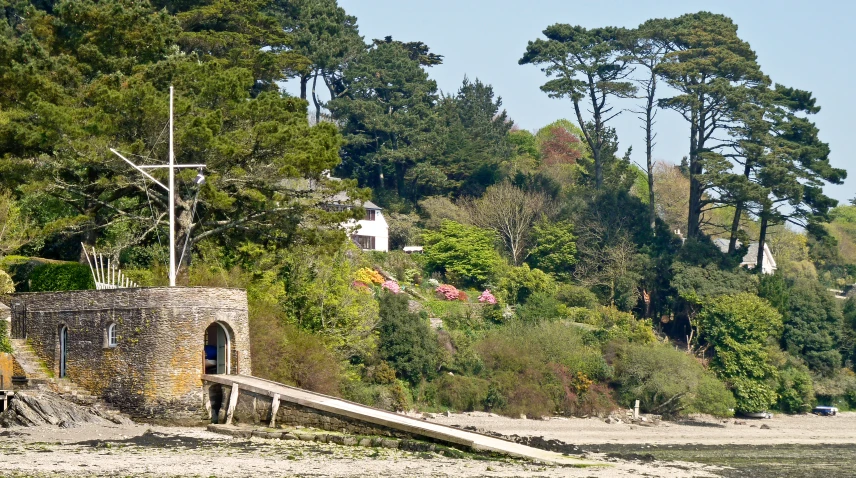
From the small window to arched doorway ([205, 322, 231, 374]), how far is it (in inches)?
101

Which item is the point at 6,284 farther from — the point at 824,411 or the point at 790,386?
the point at 824,411

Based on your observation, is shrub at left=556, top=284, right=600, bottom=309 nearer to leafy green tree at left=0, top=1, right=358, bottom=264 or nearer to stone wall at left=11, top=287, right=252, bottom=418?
leafy green tree at left=0, top=1, right=358, bottom=264

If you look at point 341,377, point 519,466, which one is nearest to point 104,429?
point 519,466

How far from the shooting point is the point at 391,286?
66438 millimetres

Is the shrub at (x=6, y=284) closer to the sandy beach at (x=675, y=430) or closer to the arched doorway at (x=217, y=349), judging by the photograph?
the arched doorway at (x=217, y=349)

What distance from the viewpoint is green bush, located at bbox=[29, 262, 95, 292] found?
137ft

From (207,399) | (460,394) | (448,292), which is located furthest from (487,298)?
(207,399)

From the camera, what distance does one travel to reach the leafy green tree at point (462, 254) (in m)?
75.5

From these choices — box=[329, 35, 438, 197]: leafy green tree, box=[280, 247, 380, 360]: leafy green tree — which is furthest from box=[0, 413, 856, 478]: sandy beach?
box=[329, 35, 438, 197]: leafy green tree

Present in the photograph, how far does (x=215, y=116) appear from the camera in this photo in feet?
136

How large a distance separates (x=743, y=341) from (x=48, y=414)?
45.2 metres

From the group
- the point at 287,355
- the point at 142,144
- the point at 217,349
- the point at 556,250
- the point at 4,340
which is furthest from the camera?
the point at 556,250

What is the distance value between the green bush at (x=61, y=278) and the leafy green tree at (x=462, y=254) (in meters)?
35.6

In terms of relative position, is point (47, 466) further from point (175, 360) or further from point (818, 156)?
point (818, 156)
